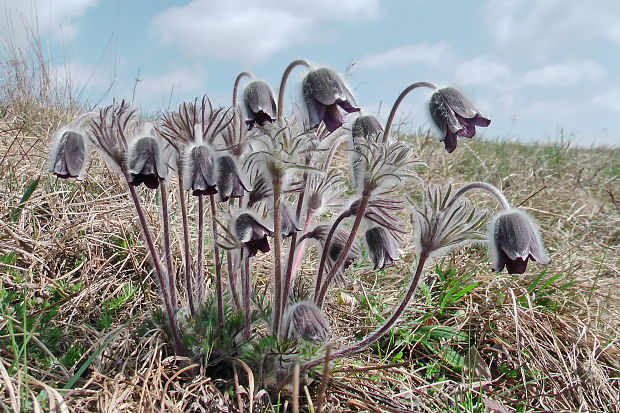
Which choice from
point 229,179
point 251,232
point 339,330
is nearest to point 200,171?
point 229,179

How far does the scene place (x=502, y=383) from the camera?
72.6 inches

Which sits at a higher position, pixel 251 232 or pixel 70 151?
pixel 70 151

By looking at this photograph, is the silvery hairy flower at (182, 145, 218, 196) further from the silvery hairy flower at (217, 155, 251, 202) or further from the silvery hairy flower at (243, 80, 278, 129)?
the silvery hairy flower at (243, 80, 278, 129)

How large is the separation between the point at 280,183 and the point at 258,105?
0.26 meters

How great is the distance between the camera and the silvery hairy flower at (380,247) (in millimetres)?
1538

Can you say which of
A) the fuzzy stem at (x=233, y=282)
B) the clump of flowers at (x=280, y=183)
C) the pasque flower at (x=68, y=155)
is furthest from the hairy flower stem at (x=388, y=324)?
the pasque flower at (x=68, y=155)

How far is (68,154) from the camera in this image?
4.62 feet

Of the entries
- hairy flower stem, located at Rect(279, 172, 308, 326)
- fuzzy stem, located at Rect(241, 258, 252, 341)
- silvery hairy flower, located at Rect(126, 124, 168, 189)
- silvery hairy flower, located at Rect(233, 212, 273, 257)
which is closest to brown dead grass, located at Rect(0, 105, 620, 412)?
fuzzy stem, located at Rect(241, 258, 252, 341)

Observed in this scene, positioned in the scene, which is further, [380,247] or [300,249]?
[300,249]

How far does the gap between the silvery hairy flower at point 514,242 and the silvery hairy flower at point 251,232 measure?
57 centimetres

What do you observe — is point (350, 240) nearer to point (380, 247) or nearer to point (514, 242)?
point (380, 247)

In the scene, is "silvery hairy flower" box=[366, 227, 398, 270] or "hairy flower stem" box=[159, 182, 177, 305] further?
"silvery hairy flower" box=[366, 227, 398, 270]

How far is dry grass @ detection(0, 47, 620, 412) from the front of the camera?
1443mm

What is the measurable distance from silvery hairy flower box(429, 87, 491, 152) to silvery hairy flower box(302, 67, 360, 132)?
9.3 inches
